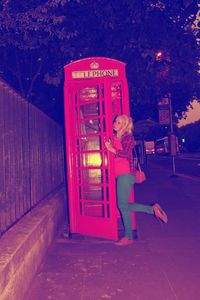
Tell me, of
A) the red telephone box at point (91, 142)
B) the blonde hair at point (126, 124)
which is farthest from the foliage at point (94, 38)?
the blonde hair at point (126, 124)

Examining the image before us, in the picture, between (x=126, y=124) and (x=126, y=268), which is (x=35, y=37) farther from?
(x=126, y=268)

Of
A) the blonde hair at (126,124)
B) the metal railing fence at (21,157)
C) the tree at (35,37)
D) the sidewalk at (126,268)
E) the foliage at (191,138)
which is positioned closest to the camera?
the sidewalk at (126,268)

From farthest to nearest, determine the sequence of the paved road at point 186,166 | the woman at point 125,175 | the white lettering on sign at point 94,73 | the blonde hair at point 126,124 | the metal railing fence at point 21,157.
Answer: the paved road at point 186,166, the white lettering on sign at point 94,73, the blonde hair at point 126,124, the woman at point 125,175, the metal railing fence at point 21,157

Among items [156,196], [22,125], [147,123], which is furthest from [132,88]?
[147,123]

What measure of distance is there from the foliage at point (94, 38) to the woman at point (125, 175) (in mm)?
2590

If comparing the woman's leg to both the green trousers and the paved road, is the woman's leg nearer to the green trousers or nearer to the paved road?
the green trousers

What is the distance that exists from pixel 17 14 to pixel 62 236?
4.28 meters

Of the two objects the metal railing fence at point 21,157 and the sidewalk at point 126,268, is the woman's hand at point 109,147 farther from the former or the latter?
the sidewalk at point 126,268

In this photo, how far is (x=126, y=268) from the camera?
4.56 m

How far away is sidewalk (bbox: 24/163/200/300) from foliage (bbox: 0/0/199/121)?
4160 millimetres

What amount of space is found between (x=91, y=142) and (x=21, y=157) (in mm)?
1785

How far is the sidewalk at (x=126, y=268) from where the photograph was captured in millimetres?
3812

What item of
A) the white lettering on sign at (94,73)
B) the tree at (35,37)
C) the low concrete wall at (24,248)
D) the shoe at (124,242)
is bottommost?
the shoe at (124,242)

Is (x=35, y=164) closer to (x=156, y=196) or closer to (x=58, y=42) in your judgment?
(x=58, y=42)
